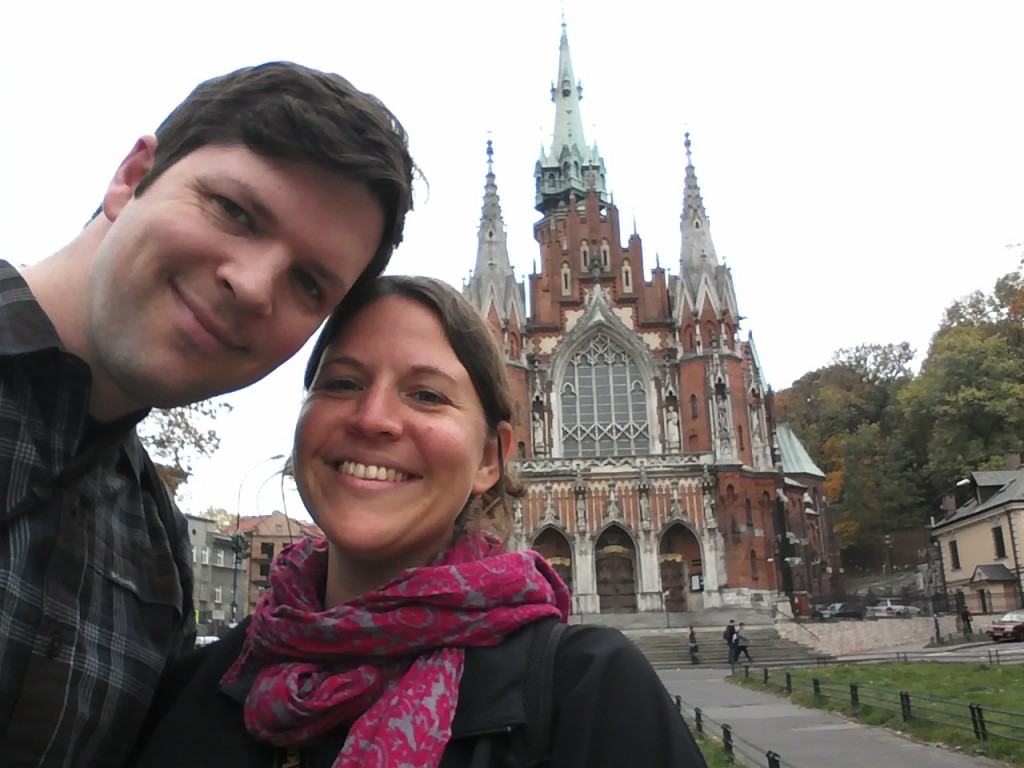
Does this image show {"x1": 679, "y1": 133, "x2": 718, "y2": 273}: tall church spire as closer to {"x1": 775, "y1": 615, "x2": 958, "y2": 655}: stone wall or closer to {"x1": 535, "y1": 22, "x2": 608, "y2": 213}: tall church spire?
{"x1": 535, "y1": 22, "x2": 608, "y2": 213}: tall church spire

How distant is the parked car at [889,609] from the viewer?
119 feet

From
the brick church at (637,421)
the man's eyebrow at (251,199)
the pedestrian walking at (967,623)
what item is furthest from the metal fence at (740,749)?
the brick church at (637,421)

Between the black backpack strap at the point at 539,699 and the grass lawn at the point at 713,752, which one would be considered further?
the grass lawn at the point at 713,752

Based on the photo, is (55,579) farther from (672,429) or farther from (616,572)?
(672,429)

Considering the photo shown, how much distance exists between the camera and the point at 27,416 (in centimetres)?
165

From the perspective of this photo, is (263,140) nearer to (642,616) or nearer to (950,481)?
(642,616)

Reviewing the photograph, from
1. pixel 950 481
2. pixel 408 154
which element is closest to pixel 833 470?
pixel 950 481

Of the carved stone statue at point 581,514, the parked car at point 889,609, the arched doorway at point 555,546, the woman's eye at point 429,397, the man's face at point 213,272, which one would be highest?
the carved stone statue at point 581,514

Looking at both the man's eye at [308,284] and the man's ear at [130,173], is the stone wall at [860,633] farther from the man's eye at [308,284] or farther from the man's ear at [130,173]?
the man's ear at [130,173]

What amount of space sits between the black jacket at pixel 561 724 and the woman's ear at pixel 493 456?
496 mm

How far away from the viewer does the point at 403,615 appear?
5.62ft

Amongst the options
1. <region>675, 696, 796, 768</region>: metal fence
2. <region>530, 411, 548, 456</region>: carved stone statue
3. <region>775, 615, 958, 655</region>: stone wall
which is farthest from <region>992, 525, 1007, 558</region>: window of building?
<region>675, 696, 796, 768</region>: metal fence

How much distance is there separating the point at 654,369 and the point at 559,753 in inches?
1397

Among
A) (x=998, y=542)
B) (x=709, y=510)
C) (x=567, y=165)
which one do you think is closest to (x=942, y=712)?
(x=709, y=510)
